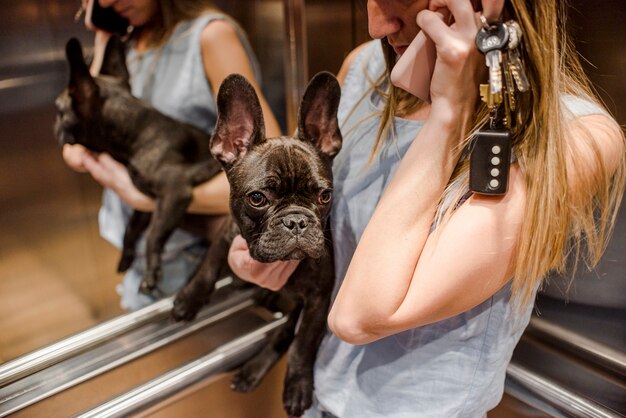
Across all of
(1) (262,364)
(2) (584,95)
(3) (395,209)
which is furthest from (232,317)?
(2) (584,95)

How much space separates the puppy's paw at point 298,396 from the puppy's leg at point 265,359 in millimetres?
182

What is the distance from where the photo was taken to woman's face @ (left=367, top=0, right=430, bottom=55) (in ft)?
2.32

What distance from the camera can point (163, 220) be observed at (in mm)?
1201

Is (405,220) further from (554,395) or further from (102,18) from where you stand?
(102,18)

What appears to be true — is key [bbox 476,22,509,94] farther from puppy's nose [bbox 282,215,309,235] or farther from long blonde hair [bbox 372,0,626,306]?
puppy's nose [bbox 282,215,309,235]

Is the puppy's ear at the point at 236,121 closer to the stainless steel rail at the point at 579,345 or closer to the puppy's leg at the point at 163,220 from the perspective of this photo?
the puppy's leg at the point at 163,220

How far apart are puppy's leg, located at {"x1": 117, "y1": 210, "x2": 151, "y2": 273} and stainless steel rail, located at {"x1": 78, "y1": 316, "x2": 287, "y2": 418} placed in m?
0.36

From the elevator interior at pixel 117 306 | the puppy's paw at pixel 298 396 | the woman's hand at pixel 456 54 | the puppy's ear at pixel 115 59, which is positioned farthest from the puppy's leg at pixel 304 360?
the puppy's ear at pixel 115 59

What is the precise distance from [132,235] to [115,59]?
1.48 feet

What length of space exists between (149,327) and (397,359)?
2.18 feet

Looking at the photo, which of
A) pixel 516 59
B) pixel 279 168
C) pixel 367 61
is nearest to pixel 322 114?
pixel 279 168

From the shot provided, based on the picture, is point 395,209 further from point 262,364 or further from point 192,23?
point 192,23

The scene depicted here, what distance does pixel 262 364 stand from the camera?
1.16m

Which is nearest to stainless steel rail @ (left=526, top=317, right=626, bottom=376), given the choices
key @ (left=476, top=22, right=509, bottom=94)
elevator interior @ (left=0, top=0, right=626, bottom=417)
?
elevator interior @ (left=0, top=0, right=626, bottom=417)
